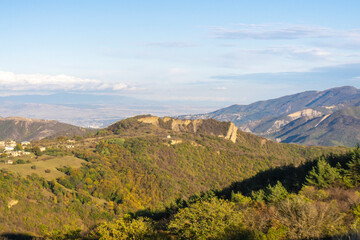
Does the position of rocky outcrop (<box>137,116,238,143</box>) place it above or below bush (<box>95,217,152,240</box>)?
below

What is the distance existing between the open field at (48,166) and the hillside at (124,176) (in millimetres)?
306

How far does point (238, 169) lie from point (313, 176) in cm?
7638

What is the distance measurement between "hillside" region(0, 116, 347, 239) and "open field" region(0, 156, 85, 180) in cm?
31

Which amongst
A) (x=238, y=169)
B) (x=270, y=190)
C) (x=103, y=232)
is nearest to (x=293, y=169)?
Result: (x=270, y=190)

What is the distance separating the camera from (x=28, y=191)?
6247 centimetres

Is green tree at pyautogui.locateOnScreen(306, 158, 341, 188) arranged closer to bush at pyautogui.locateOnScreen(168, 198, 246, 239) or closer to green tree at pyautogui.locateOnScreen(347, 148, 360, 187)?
green tree at pyautogui.locateOnScreen(347, 148, 360, 187)

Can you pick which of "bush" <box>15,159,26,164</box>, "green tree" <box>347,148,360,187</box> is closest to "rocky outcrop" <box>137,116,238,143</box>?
"bush" <box>15,159,26,164</box>

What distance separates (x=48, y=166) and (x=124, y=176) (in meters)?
20.7

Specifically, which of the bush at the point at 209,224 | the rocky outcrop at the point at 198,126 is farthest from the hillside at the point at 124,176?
the bush at the point at 209,224

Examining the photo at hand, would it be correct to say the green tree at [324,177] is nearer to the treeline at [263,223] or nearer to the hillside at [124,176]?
the treeline at [263,223]

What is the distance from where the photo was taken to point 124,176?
3548 inches

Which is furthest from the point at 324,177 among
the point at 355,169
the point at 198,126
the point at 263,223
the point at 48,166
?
the point at 198,126

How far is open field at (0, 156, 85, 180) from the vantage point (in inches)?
2808

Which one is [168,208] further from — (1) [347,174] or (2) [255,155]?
(2) [255,155]
